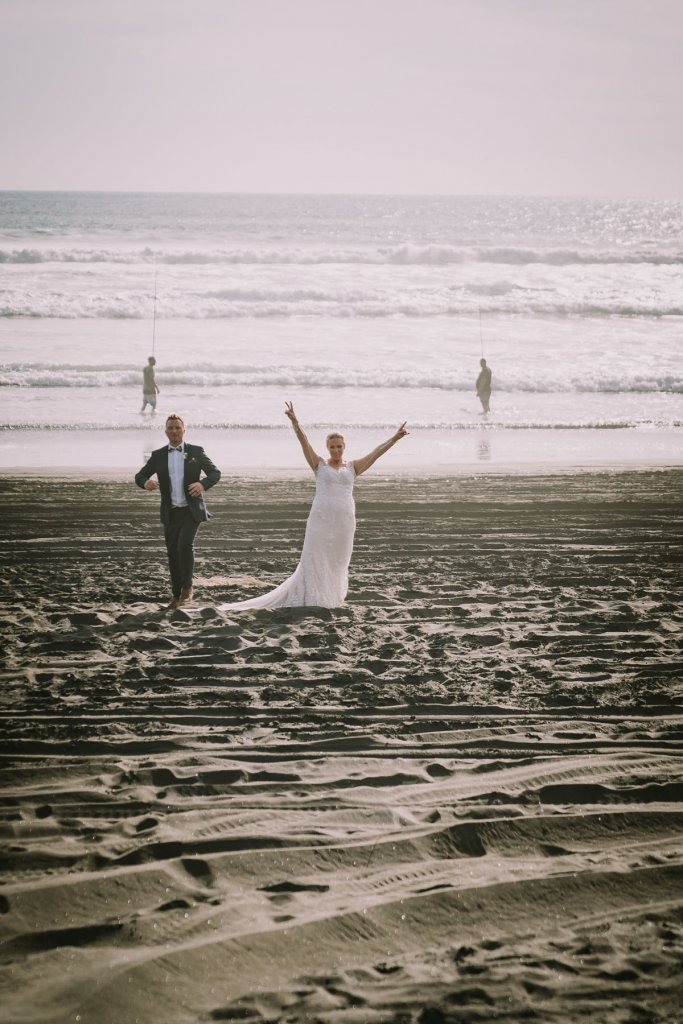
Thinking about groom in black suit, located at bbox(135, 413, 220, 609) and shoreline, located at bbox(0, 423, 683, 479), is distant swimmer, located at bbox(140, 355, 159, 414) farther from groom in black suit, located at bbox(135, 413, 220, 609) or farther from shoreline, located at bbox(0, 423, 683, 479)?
groom in black suit, located at bbox(135, 413, 220, 609)

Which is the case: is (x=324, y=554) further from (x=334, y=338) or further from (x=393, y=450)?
(x=334, y=338)

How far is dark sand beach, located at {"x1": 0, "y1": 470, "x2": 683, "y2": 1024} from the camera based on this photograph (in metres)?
3.38

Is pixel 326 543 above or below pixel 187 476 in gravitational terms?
below

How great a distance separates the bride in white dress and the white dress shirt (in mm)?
885

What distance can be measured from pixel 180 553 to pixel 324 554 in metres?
1.07

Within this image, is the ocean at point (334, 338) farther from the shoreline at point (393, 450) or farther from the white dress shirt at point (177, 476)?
the white dress shirt at point (177, 476)

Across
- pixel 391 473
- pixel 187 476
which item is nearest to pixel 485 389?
pixel 391 473

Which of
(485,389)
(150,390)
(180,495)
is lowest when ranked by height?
(180,495)

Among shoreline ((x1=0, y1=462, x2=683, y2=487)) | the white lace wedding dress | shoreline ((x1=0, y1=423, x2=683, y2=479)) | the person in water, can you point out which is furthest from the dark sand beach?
the person in water

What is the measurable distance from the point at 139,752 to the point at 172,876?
133 cm

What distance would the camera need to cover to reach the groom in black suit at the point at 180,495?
843cm

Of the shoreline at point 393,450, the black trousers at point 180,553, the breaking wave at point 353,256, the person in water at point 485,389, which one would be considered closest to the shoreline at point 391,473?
the shoreline at point 393,450

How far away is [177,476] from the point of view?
→ 28.1 feet

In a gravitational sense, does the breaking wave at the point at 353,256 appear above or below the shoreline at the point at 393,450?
above
